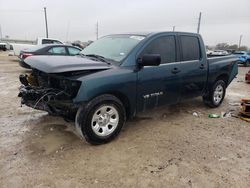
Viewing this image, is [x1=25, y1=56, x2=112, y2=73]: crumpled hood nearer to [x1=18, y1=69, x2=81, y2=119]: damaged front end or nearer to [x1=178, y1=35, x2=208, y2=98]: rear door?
[x1=18, y1=69, x2=81, y2=119]: damaged front end

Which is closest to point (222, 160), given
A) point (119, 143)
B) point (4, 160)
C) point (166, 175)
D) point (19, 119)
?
point (166, 175)

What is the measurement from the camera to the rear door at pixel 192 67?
16.3 feet

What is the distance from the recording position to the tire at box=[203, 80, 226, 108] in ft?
19.9

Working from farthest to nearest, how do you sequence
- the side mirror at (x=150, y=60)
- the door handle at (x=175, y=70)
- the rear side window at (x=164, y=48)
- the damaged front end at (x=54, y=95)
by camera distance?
1. the door handle at (x=175, y=70)
2. the rear side window at (x=164, y=48)
3. the side mirror at (x=150, y=60)
4. the damaged front end at (x=54, y=95)

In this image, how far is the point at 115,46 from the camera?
4.51 metres

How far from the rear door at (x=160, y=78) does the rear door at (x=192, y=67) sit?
0.23 metres

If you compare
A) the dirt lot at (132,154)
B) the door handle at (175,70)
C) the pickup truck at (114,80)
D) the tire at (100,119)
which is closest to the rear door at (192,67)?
the pickup truck at (114,80)

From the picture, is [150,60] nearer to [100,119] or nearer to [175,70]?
[175,70]

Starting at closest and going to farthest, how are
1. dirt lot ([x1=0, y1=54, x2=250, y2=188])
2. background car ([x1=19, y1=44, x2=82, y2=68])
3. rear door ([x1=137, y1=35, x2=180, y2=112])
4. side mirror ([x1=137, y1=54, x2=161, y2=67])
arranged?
dirt lot ([x1=0, y1=54, x2=250, y2=188]) < side mirror ([x1=137, y1=54, x2=161, y2=67]) < rear door ([x1=137, y1=35, x2=180, y2=112]) < background car ([x1=19, y1=44, x2=82, y2=68])

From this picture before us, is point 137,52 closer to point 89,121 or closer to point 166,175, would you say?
point 89,121

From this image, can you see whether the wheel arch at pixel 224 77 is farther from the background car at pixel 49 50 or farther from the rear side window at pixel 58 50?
the rear side window at pixel 58 50

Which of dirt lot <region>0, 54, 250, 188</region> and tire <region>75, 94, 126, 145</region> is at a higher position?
tire <region>75, 94, 126, 145</region>

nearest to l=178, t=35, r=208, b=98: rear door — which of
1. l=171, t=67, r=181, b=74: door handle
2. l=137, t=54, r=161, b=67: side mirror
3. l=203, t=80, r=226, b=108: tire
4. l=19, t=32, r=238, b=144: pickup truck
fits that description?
l=19, t=32, r=238, b=144: pickup truck

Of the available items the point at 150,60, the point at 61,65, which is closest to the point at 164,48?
the point at 150,60
